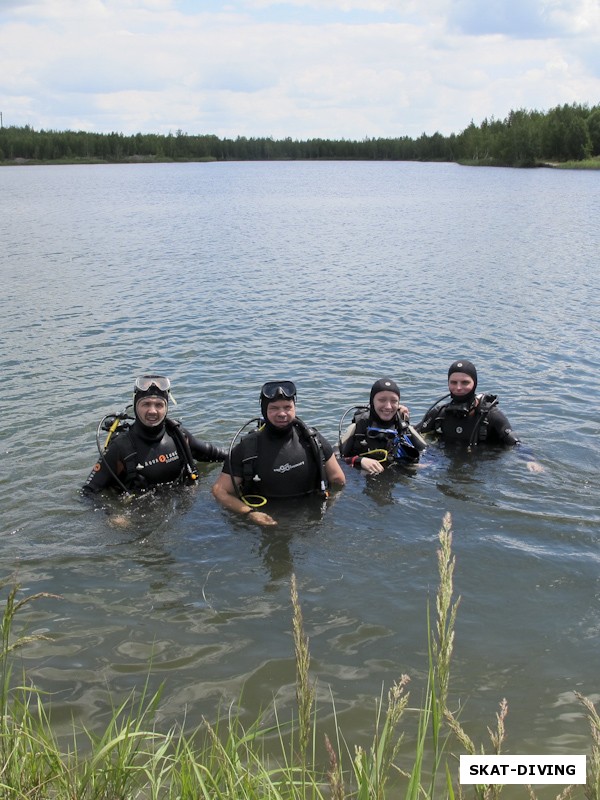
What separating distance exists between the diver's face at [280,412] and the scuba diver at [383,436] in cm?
123

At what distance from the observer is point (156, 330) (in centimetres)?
1655

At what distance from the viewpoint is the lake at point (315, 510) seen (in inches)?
202

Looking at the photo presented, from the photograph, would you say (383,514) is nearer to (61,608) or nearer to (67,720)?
(61,608)

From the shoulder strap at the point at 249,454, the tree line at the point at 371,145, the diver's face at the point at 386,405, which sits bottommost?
the shoulder strap at the point at 249,454

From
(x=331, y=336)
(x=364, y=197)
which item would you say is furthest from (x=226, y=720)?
(x=364, y=197)

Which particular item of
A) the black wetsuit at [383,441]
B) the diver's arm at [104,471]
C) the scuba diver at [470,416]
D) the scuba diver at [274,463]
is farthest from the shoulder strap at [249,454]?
the scuba diver at [470,416]

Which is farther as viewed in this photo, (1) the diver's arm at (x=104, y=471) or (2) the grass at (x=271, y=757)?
(1) the diver's arm at (x=104, y=471)

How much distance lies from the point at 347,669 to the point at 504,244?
1053 inches

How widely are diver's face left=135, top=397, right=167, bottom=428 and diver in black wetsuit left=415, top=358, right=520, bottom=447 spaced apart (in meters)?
3.43

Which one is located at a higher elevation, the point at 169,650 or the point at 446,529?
the point at 446,529

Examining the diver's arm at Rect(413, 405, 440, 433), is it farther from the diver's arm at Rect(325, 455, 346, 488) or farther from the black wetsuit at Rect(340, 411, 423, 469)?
the diver's arm at Rect(325, 455, 346, 488)

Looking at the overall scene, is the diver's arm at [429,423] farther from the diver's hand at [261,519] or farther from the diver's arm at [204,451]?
the diver's hand at [261,519]

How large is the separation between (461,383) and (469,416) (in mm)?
451

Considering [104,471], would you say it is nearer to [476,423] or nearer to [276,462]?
[276,462]
